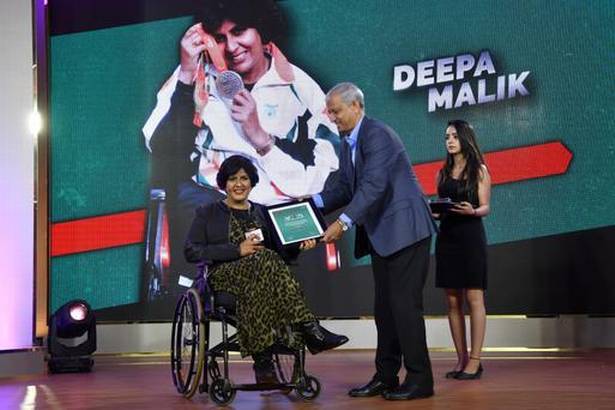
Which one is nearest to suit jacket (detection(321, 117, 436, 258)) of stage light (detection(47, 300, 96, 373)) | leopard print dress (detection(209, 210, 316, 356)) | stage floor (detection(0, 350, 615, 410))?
leopard print dress (detection(209, 210, 316, 356))

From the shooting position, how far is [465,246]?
5.12 metres

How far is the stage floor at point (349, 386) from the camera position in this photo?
13.8 ft

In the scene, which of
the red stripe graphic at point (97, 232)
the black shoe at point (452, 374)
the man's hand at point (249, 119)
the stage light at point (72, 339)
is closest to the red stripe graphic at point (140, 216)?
the red stripe graphic at point (97, 232)

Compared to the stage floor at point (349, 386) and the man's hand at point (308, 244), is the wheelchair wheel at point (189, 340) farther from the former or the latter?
the man's hand at point (308, 244)

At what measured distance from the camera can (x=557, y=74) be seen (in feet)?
22.0

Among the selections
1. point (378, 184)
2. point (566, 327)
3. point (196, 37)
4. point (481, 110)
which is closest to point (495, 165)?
point (481, 110)

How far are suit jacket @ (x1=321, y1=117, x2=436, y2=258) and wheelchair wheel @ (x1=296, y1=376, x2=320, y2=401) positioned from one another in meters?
0.60

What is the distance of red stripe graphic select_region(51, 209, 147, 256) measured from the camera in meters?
6.72

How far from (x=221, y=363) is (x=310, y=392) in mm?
1758

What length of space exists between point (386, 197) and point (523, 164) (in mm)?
2624

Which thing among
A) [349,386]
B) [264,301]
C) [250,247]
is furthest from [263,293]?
[349,386]

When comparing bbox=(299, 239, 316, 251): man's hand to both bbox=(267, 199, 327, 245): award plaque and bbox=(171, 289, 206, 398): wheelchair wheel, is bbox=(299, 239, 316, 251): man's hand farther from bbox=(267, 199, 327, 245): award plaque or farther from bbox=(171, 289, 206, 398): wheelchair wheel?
bbox=(171, 289, 206, 398): wheelchair wheel

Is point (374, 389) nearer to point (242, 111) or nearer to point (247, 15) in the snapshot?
point (242, 111)

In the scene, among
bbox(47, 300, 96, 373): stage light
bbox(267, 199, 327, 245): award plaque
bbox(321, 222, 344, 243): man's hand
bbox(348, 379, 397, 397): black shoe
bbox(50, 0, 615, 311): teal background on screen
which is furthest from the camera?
bbox(50, 0, 615, 311): teal background on screen
